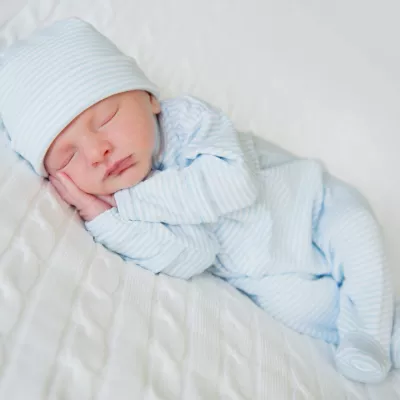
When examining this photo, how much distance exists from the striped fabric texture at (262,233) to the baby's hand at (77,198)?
0.09ft

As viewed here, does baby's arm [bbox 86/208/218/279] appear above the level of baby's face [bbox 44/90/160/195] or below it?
below

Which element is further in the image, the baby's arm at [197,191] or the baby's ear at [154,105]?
the baby's ear at [154,105]

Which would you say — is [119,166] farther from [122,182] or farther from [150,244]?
[150,244]

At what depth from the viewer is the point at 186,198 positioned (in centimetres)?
95

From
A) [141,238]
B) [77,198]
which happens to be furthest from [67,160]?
[141,238]

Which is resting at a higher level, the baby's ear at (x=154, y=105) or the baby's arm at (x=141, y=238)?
the baby's ear at (x=154, y=105)

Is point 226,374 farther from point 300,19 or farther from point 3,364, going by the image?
point 300,19

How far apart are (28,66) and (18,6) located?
11.4 inches

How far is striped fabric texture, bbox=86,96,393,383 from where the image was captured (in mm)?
924

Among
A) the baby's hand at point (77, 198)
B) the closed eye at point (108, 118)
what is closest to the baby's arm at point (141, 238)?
the baby's hand at point (77, 198)

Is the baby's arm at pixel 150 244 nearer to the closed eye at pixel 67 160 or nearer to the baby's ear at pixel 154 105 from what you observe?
the closed eye at pixel 67 160

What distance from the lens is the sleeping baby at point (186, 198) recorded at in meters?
0.91

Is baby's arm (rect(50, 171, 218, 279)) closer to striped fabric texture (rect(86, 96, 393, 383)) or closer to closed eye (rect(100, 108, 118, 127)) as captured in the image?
striped fabric texture (rect(86, 96, 393, 383))

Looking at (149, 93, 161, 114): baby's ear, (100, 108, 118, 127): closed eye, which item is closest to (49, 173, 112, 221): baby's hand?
(100, 108, 118, 127): closed eye
